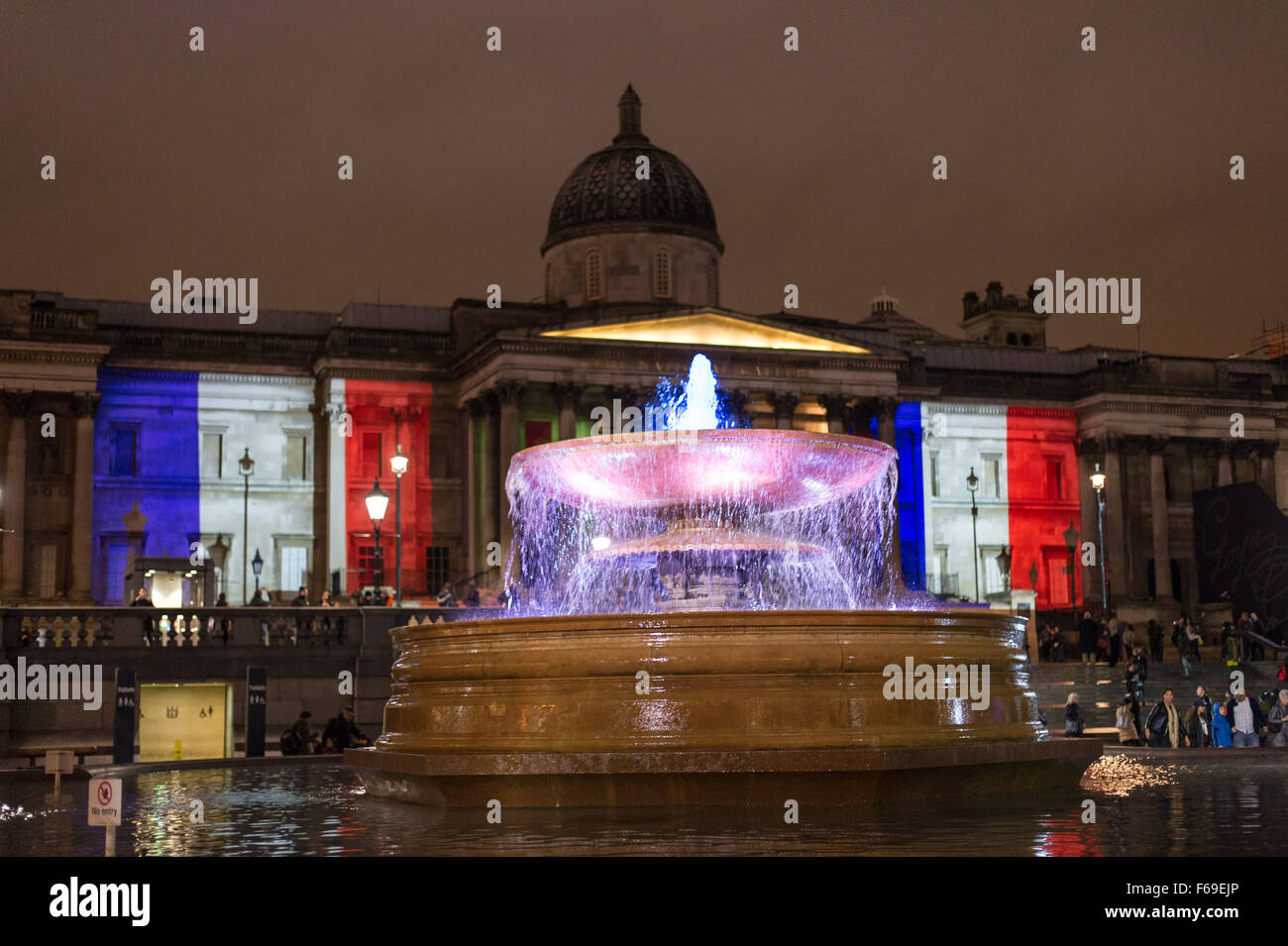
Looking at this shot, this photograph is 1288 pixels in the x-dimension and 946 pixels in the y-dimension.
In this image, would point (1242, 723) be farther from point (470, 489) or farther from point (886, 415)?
point (886, 415)

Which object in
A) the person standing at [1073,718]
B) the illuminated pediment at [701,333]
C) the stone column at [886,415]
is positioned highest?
the illuminated pediment at [701,333]

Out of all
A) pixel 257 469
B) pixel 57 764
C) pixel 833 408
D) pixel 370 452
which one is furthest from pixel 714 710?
pixel 257 469

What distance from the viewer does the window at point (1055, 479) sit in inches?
2260

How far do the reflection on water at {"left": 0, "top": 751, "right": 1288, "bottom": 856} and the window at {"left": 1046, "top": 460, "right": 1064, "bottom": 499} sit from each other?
4596 centimetres

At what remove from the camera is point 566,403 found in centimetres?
4725

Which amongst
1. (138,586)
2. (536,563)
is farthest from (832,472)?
(536,563)

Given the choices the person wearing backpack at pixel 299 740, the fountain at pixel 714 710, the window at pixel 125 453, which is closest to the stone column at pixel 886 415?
the window at pixel 125 453

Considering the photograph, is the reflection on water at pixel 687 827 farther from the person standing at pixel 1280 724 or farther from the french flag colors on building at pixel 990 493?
the french flag colors on building at pixel 990 493

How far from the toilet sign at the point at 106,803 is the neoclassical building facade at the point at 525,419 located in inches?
1377

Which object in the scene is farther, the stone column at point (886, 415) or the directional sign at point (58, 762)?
the stone column at point (886, 415)

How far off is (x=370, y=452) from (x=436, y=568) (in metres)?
4.08
